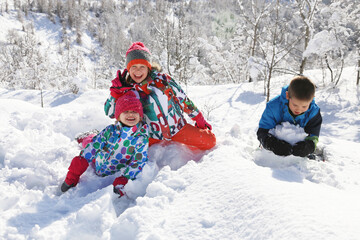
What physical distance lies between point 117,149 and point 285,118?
158 cm

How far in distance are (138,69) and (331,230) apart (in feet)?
6.82

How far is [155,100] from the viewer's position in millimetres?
2586

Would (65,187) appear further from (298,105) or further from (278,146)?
(298,105)

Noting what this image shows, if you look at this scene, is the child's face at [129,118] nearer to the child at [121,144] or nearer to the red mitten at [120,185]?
the child at [121,144]

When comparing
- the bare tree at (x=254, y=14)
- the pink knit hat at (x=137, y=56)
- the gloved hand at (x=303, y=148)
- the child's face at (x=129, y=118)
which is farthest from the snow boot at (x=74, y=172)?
the bare tree at (x=254, y=14)

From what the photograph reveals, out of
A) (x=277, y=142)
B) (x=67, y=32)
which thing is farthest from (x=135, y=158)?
(x=67, y=32)

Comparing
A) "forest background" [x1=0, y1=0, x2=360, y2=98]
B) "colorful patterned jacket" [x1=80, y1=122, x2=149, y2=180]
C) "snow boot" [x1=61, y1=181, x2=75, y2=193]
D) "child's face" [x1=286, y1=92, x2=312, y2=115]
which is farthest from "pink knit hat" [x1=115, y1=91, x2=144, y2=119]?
"forest background" [x1=0, y1=0, x2=360, y2=98]

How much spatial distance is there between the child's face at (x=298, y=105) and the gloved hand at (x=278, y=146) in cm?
29

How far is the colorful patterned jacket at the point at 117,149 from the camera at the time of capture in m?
2.19

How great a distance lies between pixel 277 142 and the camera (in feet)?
6.90

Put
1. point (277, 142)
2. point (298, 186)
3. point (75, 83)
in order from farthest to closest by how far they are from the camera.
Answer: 1. point (75, 83)
2. point (277, 142)
3. point (298, 186)

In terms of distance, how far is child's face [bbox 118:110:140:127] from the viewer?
220 cm

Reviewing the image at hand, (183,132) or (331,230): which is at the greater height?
(331,230)

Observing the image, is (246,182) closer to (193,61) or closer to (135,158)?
(135,158)
